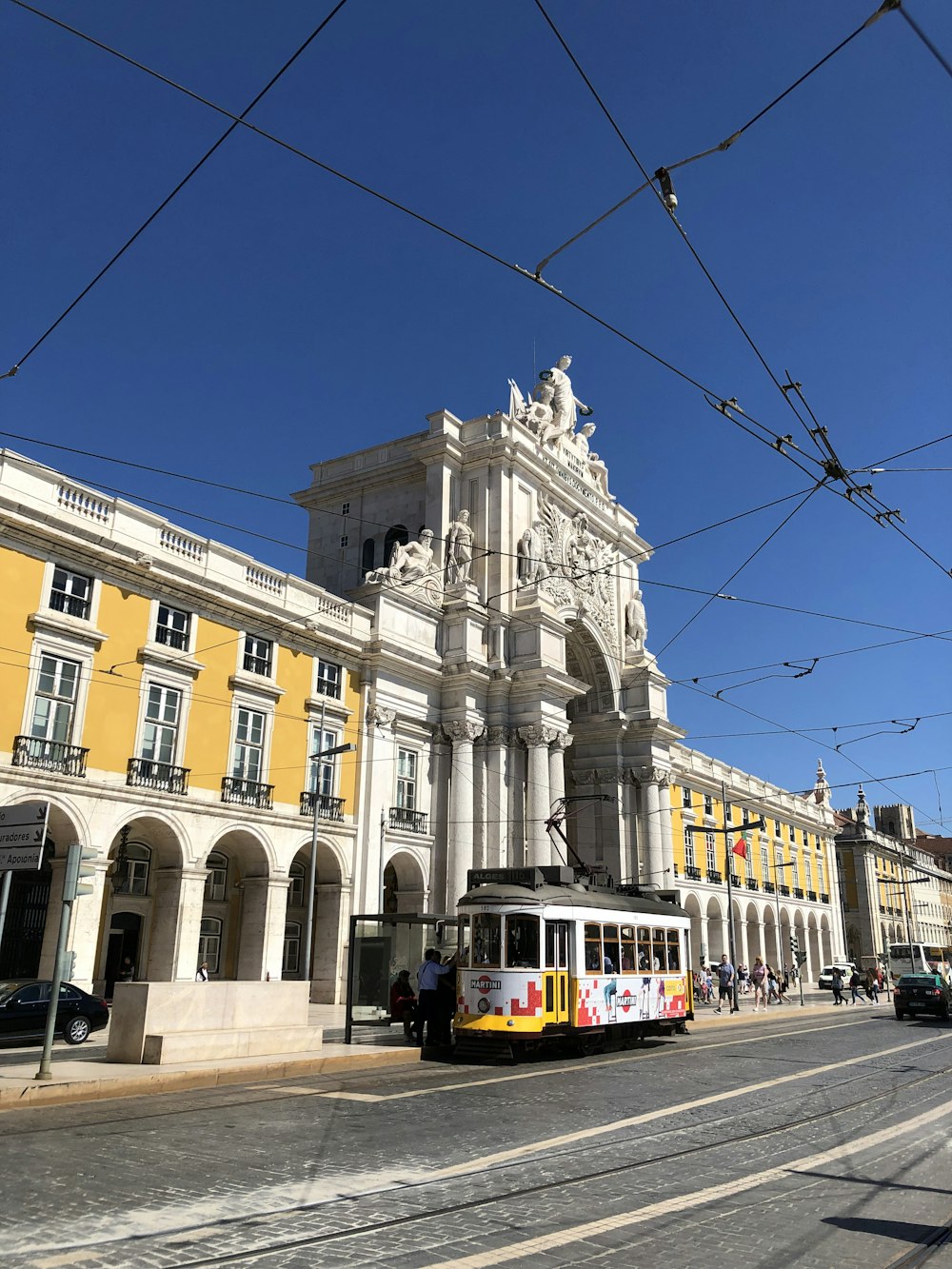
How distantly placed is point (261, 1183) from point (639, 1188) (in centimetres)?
296

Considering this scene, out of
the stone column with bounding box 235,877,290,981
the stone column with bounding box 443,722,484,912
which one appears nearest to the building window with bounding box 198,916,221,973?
the stone column with bounding box 235,877,290,981

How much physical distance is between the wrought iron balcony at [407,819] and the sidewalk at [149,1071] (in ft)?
47.4

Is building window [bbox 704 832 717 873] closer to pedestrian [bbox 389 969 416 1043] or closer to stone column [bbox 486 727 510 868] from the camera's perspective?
stone column [bbox 486 727 510 868]

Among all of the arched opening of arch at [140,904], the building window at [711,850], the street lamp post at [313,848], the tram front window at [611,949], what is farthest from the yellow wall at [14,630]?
the building window at [711,850]

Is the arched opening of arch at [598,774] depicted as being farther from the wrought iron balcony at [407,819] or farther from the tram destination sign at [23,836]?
the tram destination sign at [23,836]

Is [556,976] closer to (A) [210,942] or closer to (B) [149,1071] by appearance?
(B) [149,1071]

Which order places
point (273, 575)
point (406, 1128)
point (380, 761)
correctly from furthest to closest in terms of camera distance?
point (380, 761)
point (273, 575)
point (406, 1128)

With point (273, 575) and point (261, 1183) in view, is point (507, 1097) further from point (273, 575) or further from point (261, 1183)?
point (273, 575)

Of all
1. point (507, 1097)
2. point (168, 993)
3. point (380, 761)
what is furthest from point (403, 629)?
point (507, 1097)

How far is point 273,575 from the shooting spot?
105 feet

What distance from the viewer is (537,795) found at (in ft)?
126

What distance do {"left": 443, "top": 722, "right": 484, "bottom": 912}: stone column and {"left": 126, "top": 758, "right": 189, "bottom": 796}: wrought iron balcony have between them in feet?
38.5

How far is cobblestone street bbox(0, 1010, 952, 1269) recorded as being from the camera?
20.7 ft

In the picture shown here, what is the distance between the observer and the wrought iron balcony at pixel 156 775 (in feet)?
86.0
